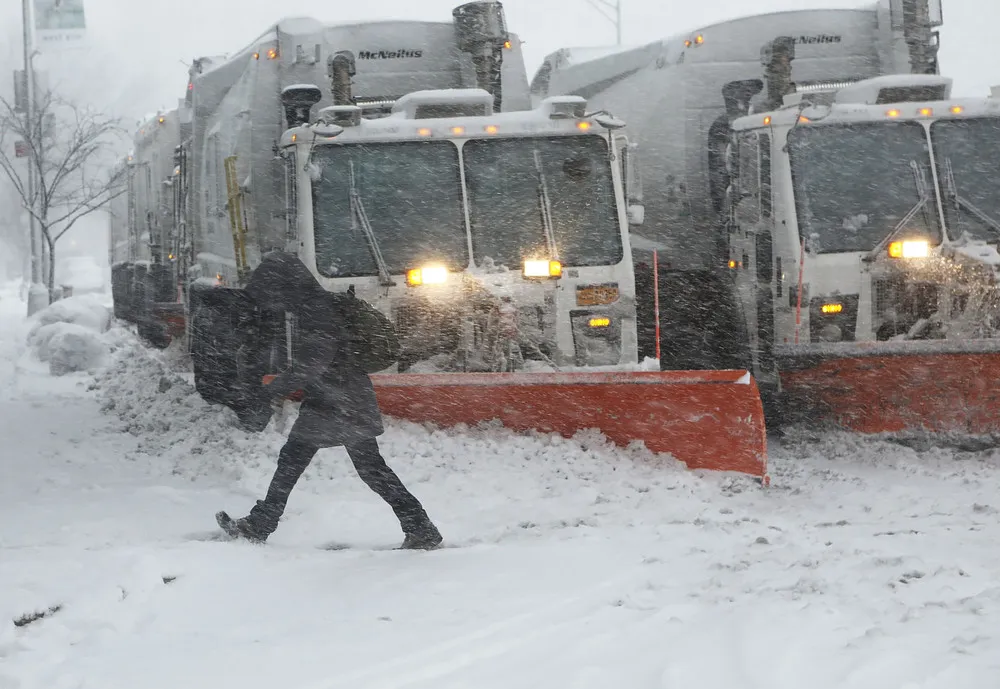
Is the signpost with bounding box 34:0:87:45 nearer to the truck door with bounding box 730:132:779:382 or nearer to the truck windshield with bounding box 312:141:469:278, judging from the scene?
the truck windshield with bounding box 312:141:469:278

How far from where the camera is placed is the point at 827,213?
30.0 ft

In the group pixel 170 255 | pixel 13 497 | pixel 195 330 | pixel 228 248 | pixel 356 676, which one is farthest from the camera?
pixel 170 255

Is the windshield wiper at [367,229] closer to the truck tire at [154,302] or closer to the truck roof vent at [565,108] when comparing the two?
the truck roof vent at [565,108]

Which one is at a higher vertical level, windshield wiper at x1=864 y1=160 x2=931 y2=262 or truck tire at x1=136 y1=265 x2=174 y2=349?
windshield wiper at x1=864 y1=160 x2=931 y2=262

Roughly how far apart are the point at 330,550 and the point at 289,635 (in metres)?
1.48

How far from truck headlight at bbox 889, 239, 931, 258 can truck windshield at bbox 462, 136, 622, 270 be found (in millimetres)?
1998

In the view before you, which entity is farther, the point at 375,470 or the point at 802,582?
the point at 375,470

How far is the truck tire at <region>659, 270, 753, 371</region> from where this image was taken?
989cm

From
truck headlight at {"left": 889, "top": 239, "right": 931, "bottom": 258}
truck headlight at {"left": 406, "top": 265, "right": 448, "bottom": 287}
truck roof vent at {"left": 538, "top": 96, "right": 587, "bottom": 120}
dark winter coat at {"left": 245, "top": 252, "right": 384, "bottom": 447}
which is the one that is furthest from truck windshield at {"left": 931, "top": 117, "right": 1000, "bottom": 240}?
dark winter coat at {"left": 245, "top": 252, "right": 384, "bottom": 447}

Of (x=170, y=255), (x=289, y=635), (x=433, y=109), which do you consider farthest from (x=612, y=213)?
(x=170, y=255)

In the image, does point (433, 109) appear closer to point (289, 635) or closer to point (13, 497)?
point (13, 497)

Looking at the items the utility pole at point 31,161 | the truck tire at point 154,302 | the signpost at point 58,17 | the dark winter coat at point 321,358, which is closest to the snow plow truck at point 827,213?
the dark winter coat at point 321,358

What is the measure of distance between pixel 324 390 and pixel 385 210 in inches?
120

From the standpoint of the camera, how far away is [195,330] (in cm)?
1100
